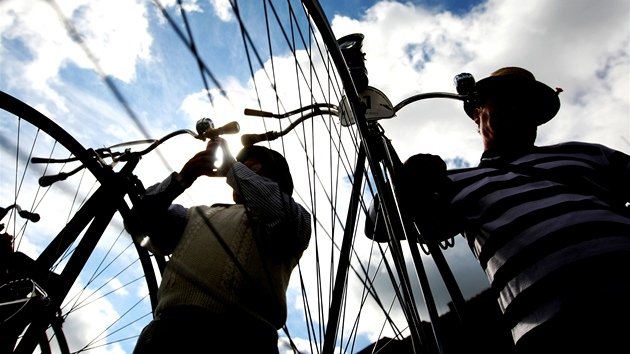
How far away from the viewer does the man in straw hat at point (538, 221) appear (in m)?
0.69

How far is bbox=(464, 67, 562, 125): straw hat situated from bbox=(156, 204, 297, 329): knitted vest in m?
1.00

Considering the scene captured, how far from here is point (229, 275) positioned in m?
1.07

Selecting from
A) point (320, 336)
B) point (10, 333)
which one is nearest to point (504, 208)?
point (320, 336)

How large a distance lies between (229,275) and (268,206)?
0.25 m

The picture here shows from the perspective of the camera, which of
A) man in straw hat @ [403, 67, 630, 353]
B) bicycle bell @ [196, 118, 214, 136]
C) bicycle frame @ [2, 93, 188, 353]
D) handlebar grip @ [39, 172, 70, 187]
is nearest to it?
man in straw hat @ [403, 67, 630, 353]

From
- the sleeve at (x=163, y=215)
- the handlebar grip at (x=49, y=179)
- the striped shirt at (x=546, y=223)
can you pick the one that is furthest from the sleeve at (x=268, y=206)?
the handlebar grip at (x=49, y=179)

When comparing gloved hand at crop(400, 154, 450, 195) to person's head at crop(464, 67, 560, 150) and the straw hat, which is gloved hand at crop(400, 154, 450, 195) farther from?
the straw hat

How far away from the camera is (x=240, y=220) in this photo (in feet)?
4.15

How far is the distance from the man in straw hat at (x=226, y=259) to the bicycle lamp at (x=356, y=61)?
51cm

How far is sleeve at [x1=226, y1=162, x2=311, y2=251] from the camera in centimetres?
117

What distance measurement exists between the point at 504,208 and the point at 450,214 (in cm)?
17

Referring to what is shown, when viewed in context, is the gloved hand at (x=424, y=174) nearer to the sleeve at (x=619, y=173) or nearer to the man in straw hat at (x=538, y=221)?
the man in straw hat at (x=538, y=221)

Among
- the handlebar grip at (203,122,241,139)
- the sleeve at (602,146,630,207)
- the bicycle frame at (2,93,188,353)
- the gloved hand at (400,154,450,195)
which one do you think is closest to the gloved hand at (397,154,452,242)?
the gloved hand at (400,154,450,195)

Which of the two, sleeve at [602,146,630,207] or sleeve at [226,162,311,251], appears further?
sleeve at [226,162,311,251]
